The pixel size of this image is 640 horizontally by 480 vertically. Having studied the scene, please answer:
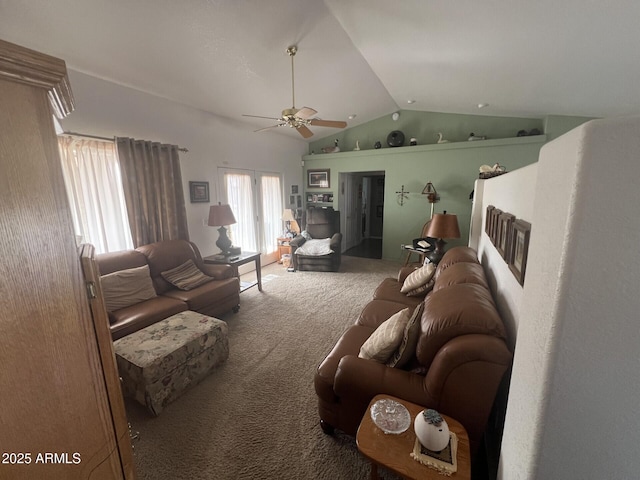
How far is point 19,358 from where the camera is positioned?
0.55m

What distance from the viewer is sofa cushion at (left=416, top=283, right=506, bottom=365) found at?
3.60ft

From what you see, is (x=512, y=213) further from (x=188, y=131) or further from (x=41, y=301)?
(x=188, y=131)

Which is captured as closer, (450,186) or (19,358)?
(19,358)

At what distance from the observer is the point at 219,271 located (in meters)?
3.05

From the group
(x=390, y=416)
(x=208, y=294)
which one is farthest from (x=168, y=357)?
(x=390, y=416)

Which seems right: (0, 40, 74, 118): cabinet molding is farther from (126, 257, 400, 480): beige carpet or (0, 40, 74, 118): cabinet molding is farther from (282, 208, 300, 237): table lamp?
(282, 208, 300, 237): table lamp

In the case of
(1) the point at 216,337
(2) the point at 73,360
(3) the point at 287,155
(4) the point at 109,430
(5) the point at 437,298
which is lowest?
(1) the point at 216,337

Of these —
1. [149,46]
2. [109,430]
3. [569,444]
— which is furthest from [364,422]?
[149,46]

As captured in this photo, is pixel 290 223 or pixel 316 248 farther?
pixel 290 223

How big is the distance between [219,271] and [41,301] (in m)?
2.54

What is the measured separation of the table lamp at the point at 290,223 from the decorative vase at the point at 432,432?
171 inches

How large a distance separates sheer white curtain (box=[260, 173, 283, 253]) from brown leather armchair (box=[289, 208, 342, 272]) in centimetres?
65

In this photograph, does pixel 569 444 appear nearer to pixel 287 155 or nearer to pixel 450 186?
pixel 450 186

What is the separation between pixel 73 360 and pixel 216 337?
4.88 ft
